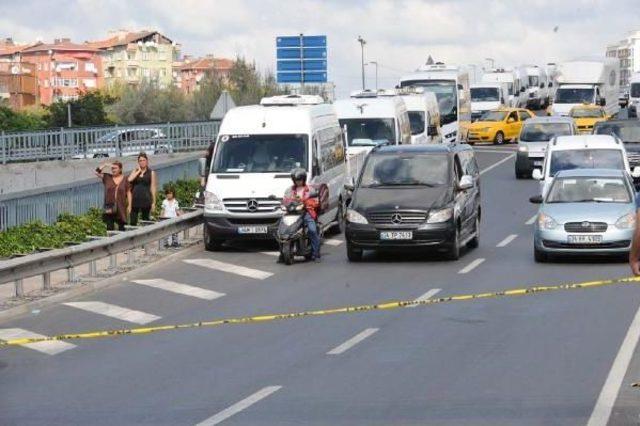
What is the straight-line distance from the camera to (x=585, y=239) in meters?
24.1

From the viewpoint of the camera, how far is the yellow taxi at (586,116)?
208 ft

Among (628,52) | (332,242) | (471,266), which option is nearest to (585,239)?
(471,266)

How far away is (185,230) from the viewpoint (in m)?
29.1

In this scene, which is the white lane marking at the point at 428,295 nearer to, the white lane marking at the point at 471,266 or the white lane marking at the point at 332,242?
the white lane marking at the point at 471,266

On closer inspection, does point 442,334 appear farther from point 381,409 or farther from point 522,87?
point 522,87

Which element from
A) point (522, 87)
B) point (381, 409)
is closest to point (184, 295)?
point (381, 409)

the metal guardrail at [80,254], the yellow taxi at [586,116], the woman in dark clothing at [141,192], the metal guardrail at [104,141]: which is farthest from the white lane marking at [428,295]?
the yellow taxi at [586,116]

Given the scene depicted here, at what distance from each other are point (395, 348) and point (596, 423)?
15.2 feet

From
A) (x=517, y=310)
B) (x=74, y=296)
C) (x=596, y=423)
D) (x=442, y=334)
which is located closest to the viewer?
(x=596, y=423)

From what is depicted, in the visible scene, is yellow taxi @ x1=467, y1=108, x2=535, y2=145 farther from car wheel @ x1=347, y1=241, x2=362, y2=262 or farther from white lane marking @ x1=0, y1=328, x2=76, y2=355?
white lane marking @ x1=0, y1=328, x2=76, y2=355

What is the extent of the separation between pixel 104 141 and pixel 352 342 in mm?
31504

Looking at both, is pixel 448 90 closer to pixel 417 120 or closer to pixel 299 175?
pixel 417 120

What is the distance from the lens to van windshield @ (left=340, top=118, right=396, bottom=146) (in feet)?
130

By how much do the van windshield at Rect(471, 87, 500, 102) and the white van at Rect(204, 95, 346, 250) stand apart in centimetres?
5994
